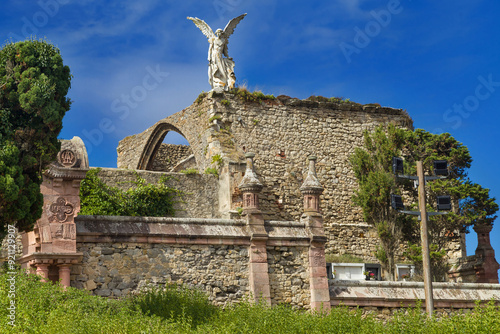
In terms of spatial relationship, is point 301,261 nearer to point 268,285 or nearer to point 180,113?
point 268,285

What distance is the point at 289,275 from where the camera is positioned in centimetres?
1791

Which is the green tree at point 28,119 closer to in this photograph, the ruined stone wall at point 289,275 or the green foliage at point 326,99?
the ruined stone wall at point 289,275

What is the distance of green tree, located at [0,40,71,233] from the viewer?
1387cm

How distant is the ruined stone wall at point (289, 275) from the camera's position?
1767cm

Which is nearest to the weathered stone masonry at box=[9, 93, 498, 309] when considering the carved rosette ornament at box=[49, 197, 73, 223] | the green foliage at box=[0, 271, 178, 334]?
the carved rosette ornament at box=[49, 197, 73, 223]

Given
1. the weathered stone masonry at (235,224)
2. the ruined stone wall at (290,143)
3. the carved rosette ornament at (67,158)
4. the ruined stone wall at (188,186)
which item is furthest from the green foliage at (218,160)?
the carved rosette ornament at (67,158)

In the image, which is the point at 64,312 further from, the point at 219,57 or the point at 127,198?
the point at 219,57

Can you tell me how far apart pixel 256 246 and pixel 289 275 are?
3.67ft

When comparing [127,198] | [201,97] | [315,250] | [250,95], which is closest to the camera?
[315,250]

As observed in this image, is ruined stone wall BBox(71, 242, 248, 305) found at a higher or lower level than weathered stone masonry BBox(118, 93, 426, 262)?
lower

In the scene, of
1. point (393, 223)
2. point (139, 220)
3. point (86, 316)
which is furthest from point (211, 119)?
point (86, 316)

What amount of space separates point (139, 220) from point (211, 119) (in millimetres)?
8358

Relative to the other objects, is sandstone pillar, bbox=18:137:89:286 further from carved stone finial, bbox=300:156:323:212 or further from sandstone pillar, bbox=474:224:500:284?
sandstone pillar, bbox=474:224:500:284

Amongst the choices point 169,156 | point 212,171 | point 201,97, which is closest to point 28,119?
point 212,171
